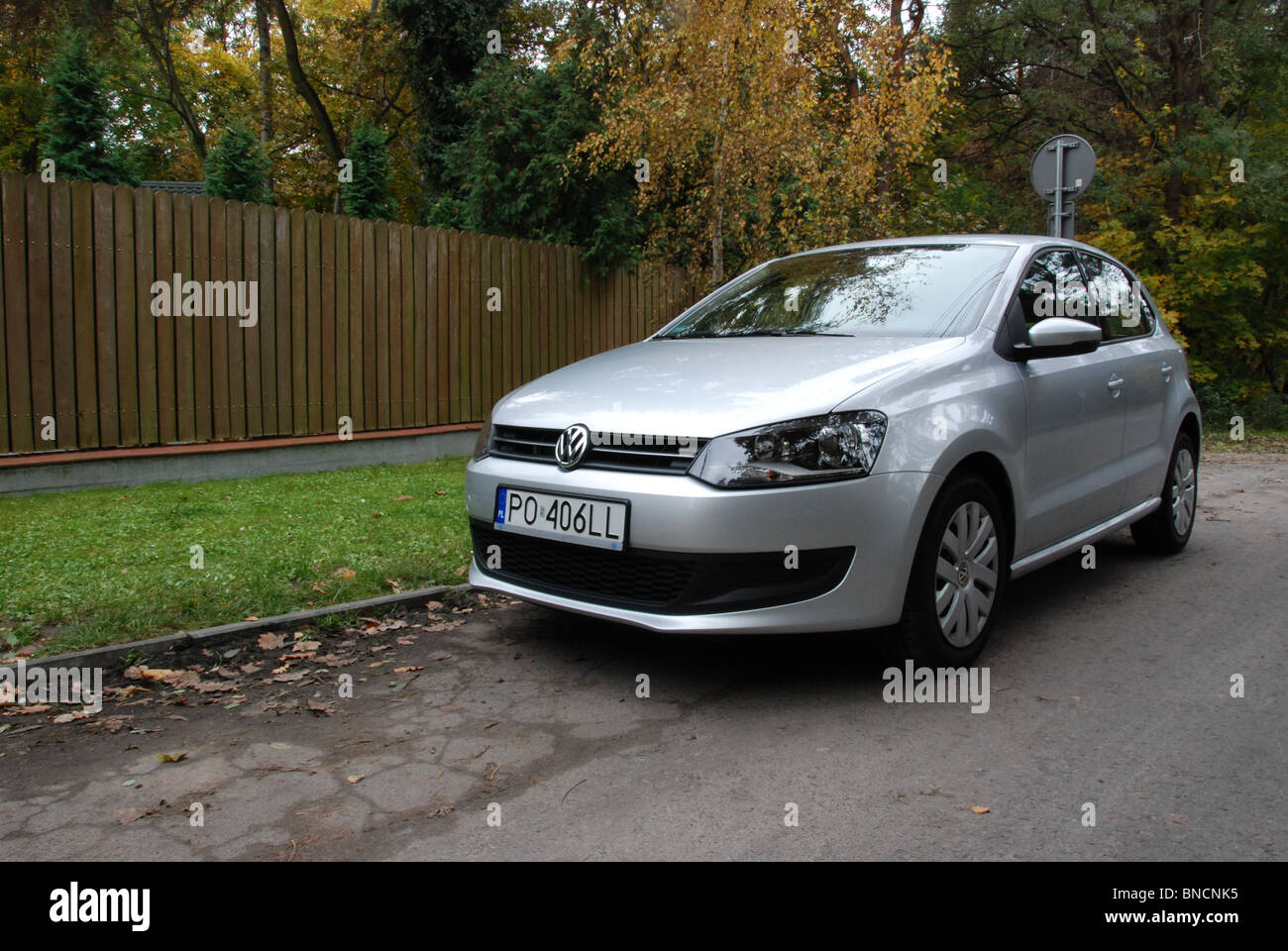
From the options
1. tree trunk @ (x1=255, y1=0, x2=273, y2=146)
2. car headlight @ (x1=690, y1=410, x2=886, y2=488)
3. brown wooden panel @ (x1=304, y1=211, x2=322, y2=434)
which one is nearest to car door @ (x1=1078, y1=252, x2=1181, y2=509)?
car headlight @ (x1=690, y1=410, x2=886, y2=488)

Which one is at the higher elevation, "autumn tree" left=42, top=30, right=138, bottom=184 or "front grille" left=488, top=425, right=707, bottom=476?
"autumn tree" left=42, top=30, right=138, bottom=184

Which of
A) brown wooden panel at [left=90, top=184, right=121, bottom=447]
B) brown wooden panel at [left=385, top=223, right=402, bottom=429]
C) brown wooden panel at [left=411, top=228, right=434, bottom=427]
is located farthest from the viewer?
brown wooden panel at [left=411, top=228, right=434, bottom=427]

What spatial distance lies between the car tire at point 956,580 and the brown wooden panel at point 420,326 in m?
7.46

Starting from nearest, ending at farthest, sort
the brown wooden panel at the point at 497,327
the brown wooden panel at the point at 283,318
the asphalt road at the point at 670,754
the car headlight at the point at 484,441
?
the asphalt road at the point at 670,754
the car headlight at the point at 484,441
the brown wooden panel at the point at 283,318
the brown wooden panel at the point at 497,327

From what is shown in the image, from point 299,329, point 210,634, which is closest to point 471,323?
point 299,329

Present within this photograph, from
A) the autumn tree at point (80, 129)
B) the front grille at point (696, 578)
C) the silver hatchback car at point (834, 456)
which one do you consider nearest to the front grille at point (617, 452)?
the silver hatchback car at point (834, 456)

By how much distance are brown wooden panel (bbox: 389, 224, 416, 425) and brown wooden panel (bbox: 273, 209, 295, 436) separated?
48.7 inches

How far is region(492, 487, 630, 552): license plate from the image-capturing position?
3473 millimetres

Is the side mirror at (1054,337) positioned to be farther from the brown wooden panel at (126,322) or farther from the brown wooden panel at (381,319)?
the brown wooden panel at (381,319)

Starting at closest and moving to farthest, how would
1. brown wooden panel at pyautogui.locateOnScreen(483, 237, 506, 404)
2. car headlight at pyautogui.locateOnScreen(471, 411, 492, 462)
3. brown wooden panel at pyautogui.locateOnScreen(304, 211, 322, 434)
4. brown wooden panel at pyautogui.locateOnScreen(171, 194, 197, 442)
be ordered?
1. car headlight at pyautogui.locateOnScreen(471, 411, 492, 462)
2. brown wooden panel at pyautogui.locateOnScreen(171, 194, 197, 442)
3. brown wooden panel at pyautogui.locateOnScreen(304, 211, 322, 434)
4. brown wooden panel at pyautogui.locateOnScreen(483, 237, 506, 404)

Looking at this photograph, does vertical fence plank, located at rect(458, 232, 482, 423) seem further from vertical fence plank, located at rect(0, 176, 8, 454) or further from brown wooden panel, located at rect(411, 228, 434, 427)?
vertical fence plank, located at rect(0, 176, 8, 454)

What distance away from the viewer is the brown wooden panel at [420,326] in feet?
33.8

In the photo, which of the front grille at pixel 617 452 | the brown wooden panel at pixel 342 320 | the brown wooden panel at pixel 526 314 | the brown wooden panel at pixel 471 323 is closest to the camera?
the front grille at pixel 617 452
